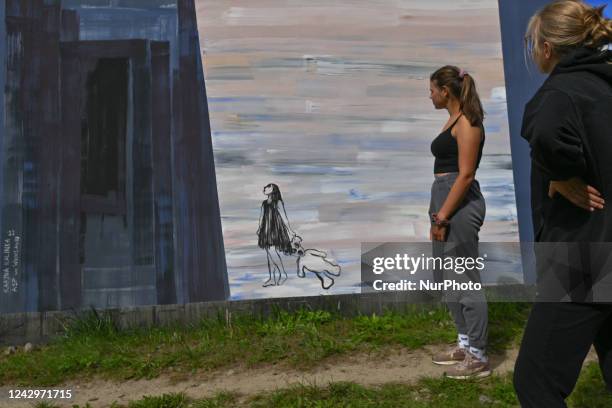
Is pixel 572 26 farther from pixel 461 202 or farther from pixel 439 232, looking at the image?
pixel 439 232

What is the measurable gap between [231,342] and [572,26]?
9.73 ft

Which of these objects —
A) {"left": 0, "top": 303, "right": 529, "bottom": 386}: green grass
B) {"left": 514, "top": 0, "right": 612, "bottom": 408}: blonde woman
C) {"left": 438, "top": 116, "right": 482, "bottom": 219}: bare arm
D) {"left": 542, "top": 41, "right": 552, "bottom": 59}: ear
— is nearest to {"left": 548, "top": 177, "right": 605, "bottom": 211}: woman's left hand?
{"left": 514, "top": 0, "right": 612, "bottom": 408}: blonde woman

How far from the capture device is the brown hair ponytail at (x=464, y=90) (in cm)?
311

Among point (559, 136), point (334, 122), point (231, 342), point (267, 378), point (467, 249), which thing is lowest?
point (267, 378)

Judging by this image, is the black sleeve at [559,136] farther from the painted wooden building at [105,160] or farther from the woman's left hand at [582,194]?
the painted wooden building at [105,160]

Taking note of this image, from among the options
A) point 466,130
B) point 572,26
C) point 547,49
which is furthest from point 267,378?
point 572,26

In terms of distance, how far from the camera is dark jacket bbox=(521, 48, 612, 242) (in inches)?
67.0

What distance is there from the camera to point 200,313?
4.34m

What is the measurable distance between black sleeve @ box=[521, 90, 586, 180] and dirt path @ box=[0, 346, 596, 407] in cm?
194

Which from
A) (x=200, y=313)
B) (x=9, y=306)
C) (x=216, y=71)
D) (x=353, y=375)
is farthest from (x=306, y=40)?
(x=9, y=306)

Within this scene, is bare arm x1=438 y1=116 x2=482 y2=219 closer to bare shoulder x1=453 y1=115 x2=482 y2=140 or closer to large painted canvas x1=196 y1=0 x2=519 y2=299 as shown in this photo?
bare shoulder x1=453 y1=115 x2=482 y2=140

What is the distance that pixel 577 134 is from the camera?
1.71 metres

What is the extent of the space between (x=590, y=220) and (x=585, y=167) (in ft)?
0.55

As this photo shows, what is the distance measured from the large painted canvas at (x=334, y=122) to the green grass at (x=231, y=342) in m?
0.37
